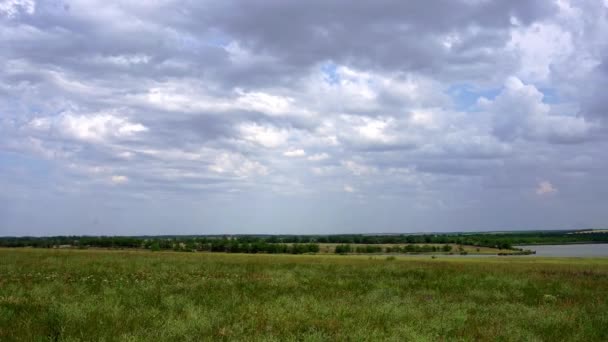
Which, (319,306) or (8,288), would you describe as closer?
(319,306)

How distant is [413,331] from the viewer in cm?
1130

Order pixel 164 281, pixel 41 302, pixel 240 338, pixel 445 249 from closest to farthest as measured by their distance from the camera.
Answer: pixel 240 338
pixel 41 302
pixel 164 281
pixel 445 249

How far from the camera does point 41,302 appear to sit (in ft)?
45.0

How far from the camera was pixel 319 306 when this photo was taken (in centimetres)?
1445

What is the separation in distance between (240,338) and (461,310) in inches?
313

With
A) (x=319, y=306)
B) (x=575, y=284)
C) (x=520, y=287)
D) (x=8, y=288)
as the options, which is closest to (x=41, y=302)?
(x=8, y=288)

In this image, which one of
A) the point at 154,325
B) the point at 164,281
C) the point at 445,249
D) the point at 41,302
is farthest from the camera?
the point at 445,249

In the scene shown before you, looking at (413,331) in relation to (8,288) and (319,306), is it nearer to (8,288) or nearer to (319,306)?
(319,306)

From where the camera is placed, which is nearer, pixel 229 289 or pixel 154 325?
pixel 154 325

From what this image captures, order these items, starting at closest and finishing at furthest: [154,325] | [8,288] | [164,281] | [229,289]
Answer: [154,325] → [8,288] → [229,289] → [164,281]

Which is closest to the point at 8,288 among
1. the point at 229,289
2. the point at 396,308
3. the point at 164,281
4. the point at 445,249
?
the point at 164,281

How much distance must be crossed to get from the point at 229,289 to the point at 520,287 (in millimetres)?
14209

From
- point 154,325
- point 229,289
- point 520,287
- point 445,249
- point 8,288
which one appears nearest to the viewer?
point 154,325

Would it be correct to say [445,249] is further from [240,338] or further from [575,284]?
[240,338]
